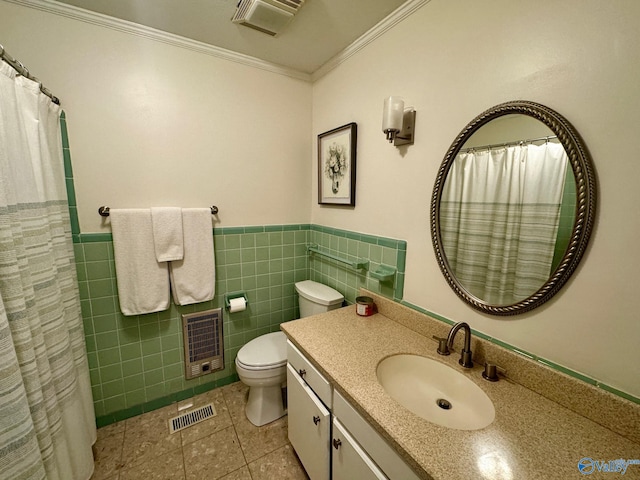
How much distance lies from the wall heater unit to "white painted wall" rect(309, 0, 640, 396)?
1.33 meters

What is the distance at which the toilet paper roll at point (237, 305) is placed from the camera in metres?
1.74

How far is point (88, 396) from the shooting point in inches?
53.0

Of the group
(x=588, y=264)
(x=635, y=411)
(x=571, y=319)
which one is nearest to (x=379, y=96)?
(x=588, y=264)

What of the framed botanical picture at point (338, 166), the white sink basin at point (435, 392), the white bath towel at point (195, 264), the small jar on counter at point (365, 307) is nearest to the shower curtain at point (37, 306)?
the white bath towel at point (195, 264)

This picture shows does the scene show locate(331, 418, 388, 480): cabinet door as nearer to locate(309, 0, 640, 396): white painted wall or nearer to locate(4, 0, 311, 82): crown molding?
locate(309, 0, 640, 396): white painted wall

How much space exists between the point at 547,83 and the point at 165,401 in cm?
253

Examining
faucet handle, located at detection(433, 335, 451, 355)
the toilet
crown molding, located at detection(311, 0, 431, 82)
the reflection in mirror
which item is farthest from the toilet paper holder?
crown molding, located at detection(311, 0, 431, 82)

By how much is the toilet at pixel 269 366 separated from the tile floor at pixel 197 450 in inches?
3.1

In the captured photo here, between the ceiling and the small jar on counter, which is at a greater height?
the ceiling

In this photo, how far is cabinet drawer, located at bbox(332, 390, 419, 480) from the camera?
691 mm

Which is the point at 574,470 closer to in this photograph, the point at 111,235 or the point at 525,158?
the point at 525,158

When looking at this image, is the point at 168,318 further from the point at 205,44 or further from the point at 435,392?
the point at 205,44

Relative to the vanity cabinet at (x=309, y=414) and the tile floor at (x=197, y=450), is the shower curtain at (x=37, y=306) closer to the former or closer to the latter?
the tile floor at (x=197, y=450)

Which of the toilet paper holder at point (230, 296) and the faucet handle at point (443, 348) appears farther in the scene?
the toilet paper holder at point (230, 296)
